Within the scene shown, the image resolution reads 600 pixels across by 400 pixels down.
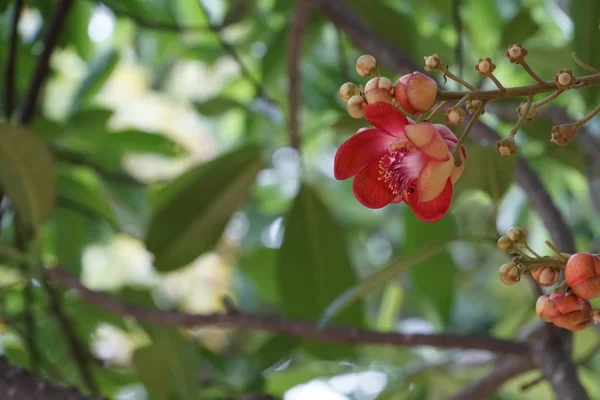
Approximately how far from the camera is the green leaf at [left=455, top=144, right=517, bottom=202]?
714mm

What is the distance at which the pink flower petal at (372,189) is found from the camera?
1.52 feet

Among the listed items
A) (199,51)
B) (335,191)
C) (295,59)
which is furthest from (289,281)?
(335,191)

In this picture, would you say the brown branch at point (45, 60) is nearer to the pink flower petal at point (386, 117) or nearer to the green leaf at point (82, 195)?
the green leaf at point (82, 195)

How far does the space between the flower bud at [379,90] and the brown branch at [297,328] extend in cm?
45

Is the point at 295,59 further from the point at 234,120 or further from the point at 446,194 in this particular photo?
the point at 234,120

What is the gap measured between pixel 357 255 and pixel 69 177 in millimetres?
1097

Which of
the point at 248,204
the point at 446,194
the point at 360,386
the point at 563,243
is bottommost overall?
the point at 446,194

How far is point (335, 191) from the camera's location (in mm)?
2096

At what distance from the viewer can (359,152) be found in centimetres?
46

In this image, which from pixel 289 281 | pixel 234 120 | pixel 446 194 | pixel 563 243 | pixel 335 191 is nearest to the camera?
pixel 446 194

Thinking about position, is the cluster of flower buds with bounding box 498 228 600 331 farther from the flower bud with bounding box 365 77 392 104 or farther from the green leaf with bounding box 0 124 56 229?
the green leaf with bounding box 0 124 56 229

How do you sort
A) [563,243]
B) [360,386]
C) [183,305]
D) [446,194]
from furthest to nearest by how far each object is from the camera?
[183,305] → [360,386] → [563,243] → [446,194]

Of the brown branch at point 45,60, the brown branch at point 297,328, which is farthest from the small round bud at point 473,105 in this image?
the brown branch at point 45,60

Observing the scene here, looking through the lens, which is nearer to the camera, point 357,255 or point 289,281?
point 289,281
